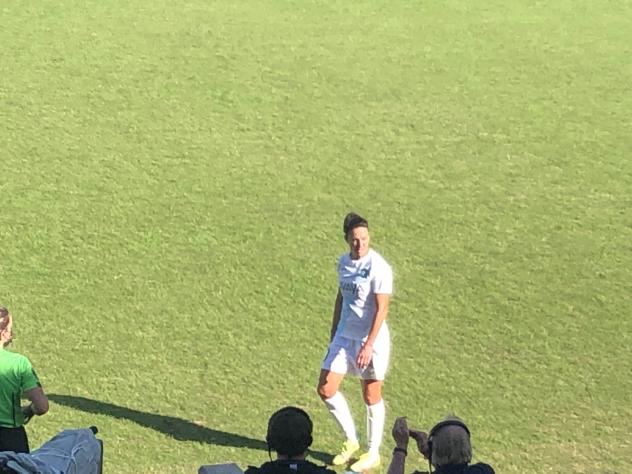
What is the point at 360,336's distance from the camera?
702cm

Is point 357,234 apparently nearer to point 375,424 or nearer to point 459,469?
point 375,424

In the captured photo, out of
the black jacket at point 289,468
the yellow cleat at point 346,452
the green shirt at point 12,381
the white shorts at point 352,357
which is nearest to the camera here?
the black jacket at point 289,468

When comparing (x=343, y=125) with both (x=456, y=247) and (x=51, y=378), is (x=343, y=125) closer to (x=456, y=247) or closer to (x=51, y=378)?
(x=456, y=247)

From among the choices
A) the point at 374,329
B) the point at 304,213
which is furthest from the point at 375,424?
the point at 304,213

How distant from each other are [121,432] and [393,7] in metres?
13.1

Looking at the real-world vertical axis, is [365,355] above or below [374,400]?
above

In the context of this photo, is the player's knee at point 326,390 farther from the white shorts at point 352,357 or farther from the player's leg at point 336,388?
the white shorts at point 352,357

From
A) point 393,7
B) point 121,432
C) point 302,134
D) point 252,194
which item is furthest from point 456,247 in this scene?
point 393,7

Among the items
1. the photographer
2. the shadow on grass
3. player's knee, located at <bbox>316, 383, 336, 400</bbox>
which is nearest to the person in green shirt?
the shadow on grass

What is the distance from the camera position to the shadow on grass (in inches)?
304

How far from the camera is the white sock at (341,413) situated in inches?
282

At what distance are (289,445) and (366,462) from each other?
2.81m

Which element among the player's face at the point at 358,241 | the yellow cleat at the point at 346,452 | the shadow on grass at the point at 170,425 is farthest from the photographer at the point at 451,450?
the shadow on grass at the point at 170,425

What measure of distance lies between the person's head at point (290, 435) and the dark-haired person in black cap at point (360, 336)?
2279mm
